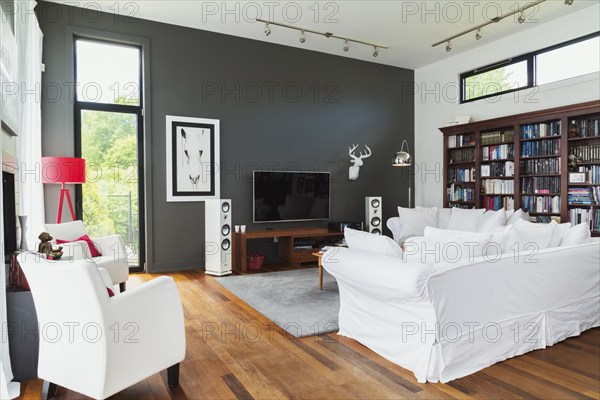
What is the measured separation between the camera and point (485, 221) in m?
5.41

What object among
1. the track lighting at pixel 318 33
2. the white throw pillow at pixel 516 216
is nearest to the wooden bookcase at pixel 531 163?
the white throw pillow at pixel 516 216

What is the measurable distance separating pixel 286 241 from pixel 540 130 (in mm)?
3786

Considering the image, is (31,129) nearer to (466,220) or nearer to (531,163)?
(466,220)

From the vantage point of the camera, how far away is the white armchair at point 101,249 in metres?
3.69

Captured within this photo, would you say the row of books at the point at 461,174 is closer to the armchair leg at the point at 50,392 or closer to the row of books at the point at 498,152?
the row of books at the point at 498,152

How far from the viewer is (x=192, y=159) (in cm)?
582

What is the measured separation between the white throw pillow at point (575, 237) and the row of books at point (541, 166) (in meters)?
2.33

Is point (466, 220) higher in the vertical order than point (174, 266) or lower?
higher

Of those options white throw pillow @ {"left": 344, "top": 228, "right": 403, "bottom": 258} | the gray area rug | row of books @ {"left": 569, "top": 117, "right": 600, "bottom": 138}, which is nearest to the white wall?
row of books @ {"left": 569, "top": 117, "right": 600, "bottom": 138}

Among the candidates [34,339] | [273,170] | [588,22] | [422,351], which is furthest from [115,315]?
[588,22]

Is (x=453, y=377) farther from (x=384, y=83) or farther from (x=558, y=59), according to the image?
(x=384, y=83)

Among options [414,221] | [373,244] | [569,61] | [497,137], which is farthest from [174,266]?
[569,61]

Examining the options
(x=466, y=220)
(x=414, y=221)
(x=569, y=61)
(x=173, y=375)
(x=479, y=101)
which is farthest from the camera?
(x=479, y=101)

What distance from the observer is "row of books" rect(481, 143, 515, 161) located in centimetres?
598
